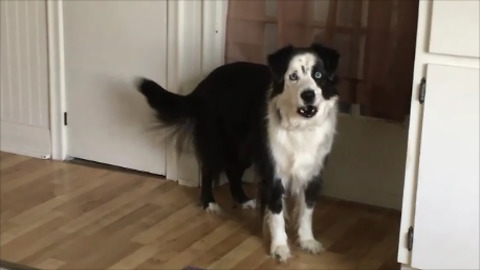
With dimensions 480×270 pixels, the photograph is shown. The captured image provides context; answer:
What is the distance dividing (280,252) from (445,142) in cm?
79

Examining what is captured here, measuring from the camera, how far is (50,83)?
3809 mm

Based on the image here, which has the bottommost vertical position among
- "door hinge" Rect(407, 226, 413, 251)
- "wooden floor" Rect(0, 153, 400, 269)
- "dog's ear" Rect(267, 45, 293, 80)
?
"wooden floor" Rect(0, 153, 400, 269)

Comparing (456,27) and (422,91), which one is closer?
(456,27)

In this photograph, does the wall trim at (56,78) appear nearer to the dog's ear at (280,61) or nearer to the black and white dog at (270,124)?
the black and white dog at (270,124)

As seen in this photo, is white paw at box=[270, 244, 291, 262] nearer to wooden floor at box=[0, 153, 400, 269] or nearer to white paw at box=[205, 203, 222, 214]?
wooden floor at box=[0, 153, 400, 269]

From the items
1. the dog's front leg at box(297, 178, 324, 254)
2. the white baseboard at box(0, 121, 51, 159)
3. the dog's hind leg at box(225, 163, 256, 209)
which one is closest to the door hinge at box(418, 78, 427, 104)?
the dog's front leg at box(297, 178, 324, 254)

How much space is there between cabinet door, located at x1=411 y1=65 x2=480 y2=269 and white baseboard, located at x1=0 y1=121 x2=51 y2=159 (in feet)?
7.00

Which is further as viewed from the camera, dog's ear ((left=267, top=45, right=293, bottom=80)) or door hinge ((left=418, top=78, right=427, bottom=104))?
dog's ear ((left=267, top=45, right=293, bottom=80))

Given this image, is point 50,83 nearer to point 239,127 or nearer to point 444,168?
point 239,127

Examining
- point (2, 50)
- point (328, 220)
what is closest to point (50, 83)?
point (2, 50)

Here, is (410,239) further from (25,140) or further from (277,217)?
(25,140)

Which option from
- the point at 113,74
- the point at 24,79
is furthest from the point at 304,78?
the point at 24,79

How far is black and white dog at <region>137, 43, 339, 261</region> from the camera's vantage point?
269 cm

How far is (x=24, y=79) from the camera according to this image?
3889mm
